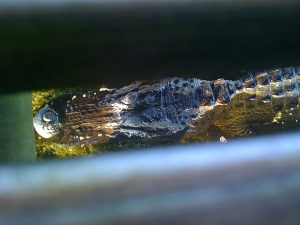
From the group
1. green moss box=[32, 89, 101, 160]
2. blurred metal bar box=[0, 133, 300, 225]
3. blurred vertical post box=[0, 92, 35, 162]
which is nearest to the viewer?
blurred metal bar box=[0, 133, 300, 225]

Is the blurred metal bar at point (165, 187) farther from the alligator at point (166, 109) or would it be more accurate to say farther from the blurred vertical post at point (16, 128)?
the alligator at point (166, 109)

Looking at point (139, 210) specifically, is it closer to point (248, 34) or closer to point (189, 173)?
point (189, 173)

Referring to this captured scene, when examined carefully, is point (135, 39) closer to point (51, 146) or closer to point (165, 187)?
point (165, 187)

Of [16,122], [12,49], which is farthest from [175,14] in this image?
[16,122]

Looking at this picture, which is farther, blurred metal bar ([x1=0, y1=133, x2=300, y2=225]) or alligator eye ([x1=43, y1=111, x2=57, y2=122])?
alligator eye ([x1=43, y1=111, x2=57, y2=122])

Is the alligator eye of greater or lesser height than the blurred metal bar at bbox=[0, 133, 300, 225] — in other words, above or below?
above

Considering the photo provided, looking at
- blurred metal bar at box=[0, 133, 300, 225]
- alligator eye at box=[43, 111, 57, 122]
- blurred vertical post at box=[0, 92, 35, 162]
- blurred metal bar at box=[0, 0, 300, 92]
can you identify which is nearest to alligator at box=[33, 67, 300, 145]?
alligator eye at box=[43, 111, 57, 122]

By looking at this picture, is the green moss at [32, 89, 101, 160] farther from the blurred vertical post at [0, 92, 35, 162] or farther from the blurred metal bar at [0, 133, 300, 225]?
the blurred metal bar at [0, 133, 300, 225]
